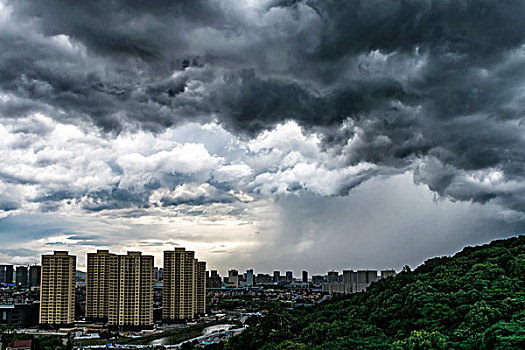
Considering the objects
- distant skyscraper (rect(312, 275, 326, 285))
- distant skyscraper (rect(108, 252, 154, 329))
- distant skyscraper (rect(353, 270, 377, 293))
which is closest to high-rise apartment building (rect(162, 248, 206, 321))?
distant skyscraper (rect(108, 252, 154, 329))

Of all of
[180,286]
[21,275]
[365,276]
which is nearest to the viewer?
[180,286]

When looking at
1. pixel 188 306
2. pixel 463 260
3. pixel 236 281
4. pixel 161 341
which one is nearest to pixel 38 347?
pixel 161 341

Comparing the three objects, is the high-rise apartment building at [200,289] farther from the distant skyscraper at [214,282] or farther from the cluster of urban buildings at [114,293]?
the distant skyscraper at [214,282]

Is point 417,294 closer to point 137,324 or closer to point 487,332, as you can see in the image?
point 487,332

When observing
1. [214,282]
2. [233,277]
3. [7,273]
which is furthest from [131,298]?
[233,277]

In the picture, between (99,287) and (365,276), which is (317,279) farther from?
(99,287)

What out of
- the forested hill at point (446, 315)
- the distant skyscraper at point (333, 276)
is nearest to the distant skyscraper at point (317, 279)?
the distant skyscraper at point (333, 276)

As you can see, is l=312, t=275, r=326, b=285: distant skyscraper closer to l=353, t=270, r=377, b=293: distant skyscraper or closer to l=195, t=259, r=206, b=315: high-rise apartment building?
l=353, t=270, r=377, b=293: distant skyscraper
